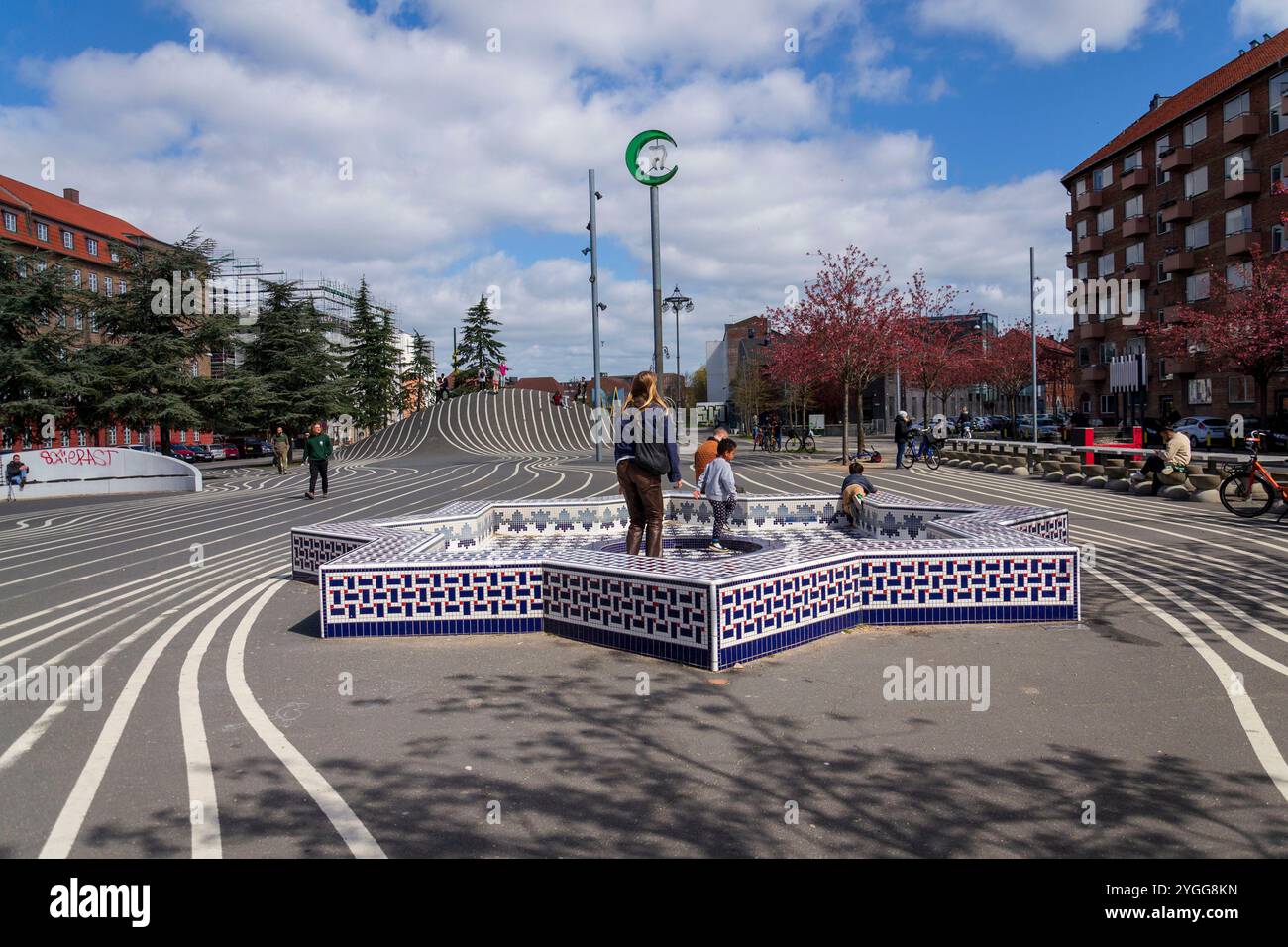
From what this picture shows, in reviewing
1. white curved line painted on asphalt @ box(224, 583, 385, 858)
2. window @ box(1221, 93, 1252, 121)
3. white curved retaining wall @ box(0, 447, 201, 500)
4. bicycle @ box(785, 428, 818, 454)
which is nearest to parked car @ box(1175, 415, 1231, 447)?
bicycle @ box(785, 428, 818, 454)

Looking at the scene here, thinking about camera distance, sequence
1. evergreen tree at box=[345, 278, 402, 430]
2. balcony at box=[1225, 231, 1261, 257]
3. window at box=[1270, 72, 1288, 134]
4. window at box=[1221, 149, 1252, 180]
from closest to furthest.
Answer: window at box=[1270, 72, 1288, 134], balcony at box=[1225, 231, 1261, 257], window at box=[1221, 149, 1252, 180], evergreen tree at box=[345, 278, 402, 430]

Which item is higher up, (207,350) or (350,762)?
(207,350)

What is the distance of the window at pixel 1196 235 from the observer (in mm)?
51469

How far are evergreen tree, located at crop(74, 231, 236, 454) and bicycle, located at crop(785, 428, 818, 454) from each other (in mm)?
27237

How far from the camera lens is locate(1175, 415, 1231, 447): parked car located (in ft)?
130

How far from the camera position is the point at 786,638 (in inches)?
263

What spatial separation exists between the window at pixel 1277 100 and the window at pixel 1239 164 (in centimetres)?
180

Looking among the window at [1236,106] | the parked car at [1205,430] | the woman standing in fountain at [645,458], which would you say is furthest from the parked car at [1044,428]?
the woman standing in fountain at [645,458]

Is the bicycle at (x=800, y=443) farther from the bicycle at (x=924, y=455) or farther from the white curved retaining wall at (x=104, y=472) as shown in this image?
the white curved retaining wall at (x=104, y=472)

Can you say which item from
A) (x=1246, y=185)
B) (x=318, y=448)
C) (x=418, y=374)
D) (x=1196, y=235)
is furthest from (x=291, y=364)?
(x=1196, y=235)

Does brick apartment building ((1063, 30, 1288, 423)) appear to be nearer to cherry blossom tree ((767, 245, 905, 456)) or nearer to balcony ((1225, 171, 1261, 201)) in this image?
balcony ((1225, 171, 1261, 201))
